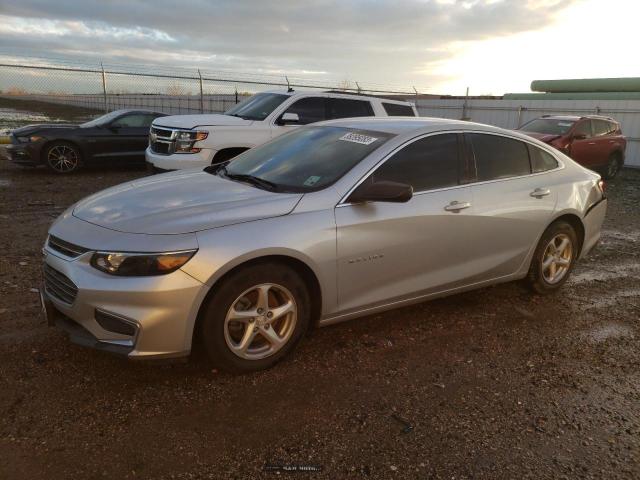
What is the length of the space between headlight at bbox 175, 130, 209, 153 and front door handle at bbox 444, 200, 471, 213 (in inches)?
203

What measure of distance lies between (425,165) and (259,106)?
571cm

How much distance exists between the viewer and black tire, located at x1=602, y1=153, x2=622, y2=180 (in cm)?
1412

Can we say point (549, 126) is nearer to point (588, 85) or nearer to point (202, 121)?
point (202, 121)

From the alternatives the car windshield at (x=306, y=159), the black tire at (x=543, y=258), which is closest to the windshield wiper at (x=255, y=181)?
the car windshield at (x=306, y=159)

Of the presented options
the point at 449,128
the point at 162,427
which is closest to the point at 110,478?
the point at 162,427

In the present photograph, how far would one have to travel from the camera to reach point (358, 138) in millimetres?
3973

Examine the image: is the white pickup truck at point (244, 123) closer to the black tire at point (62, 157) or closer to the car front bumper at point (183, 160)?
the car front bumper at point (183, 160)

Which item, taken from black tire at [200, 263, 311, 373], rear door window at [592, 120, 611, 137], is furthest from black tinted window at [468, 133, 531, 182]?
rear door window at [592, 120, 611, 137]

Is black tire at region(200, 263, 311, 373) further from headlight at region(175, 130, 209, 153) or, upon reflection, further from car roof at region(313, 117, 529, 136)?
headlight at region(175, 130, 209, 153)

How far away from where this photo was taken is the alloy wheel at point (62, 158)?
410 inches

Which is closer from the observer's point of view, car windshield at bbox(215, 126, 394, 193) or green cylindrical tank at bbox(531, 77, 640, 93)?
car windshield at bbox(215, 126, 394, 193)

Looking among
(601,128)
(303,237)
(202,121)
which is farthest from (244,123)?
(601,128)

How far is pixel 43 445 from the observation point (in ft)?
8.41

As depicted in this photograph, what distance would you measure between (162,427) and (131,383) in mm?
498
